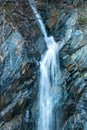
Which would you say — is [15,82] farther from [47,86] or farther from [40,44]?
[40,44]

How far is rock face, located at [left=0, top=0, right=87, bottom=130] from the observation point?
23.9 feet

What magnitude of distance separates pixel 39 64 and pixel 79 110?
1.41 m

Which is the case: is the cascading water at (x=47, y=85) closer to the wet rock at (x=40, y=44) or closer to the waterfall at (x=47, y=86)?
the waterfall at (x=47, y=86)

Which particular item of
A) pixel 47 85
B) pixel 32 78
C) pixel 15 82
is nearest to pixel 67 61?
pixel 47 85

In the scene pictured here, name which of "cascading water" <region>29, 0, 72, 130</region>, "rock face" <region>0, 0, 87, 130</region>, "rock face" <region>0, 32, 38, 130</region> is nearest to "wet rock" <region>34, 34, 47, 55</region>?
"rock face" <region>0, 0, 87, 130</region>

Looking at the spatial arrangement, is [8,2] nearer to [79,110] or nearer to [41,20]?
[41,20]

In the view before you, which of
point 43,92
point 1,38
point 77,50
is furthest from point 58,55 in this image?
point 1,38

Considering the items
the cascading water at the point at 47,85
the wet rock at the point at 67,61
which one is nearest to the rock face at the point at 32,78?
the wet rock at the point at 67,61

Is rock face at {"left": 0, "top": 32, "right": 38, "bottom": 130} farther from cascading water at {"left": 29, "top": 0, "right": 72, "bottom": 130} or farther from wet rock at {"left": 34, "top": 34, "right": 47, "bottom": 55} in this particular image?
wet rock at {"left": 34, "top": 34, "right": 47, "bottom": 55}

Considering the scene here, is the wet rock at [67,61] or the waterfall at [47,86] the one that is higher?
the wet rock at [67,61]

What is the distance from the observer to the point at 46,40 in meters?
8.70

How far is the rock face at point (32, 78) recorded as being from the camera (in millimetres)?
7281

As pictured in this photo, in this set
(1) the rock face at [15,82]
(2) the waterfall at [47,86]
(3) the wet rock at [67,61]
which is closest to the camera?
(1) the rock face at [15,82]

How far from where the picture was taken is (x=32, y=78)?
766 centimetres
